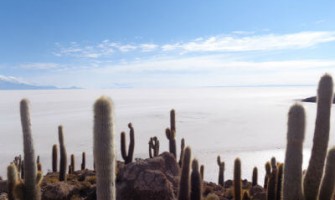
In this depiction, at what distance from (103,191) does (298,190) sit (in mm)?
3093

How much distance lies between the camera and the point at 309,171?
21.6ft

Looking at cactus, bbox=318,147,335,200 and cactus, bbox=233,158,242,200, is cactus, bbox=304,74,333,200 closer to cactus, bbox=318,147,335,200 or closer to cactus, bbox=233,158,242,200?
cactus, bbox=318,147,335,200

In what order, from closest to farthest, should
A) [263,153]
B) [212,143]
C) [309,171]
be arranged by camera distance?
[309,171] → [263,153] → [212,143]

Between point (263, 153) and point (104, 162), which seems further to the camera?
point (263, 153)

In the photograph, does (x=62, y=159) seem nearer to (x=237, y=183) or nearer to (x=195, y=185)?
(x=237, y=183)

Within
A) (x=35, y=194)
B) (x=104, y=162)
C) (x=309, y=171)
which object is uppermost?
(x=104, y=162)

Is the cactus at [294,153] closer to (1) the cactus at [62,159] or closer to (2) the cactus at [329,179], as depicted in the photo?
(2) the cactus at [329,179]

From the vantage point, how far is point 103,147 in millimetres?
4922

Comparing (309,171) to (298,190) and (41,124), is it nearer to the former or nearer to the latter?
(298,190)

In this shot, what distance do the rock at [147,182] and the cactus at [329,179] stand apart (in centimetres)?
513

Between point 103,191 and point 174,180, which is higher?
point 103,191

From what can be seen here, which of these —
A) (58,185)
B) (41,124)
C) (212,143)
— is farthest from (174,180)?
(41,124)

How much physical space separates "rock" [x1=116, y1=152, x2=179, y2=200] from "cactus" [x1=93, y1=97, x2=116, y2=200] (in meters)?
6.04

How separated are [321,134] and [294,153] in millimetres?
796
